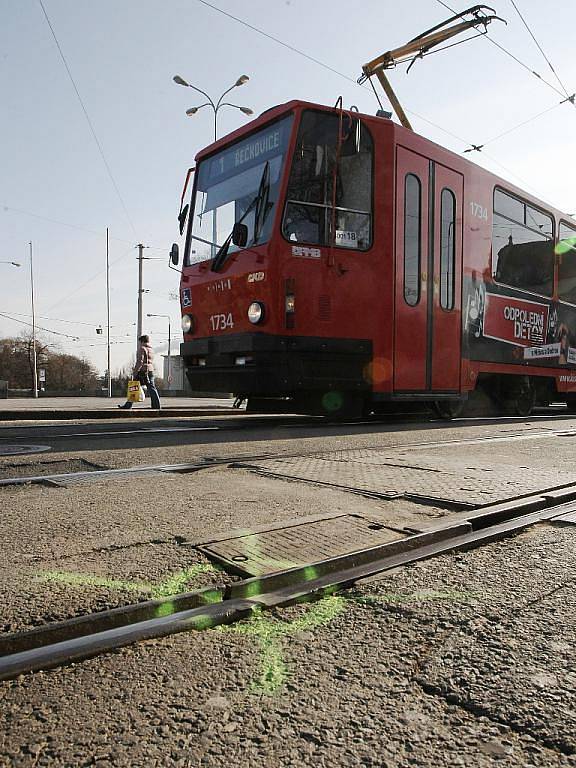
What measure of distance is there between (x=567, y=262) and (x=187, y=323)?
777cm

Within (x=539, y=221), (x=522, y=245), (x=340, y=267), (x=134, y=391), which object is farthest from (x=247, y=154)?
(x=134, y=391)

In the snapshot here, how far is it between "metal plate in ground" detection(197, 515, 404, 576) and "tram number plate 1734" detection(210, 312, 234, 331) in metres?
5.24

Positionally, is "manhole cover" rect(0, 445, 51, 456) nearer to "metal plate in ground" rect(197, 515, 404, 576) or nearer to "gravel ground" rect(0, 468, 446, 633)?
"gravel ground" rect(0, 468, 446, 633)

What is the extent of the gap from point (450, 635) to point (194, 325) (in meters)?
7.20

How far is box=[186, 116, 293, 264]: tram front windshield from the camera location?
296 inches

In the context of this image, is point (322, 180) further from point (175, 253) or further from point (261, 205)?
point (175, 253)

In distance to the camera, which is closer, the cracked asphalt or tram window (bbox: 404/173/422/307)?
the cracked asphalt

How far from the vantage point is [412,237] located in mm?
8477

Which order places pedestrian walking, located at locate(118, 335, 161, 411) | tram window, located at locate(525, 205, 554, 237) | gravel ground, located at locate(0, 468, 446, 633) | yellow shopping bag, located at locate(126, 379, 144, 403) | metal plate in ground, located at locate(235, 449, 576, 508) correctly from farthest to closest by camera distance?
yellow shopping bag, located at locate(126, 379, 144, 403), pedestrian walking, located at locate(118, 335, 161, 411), tram window, located at locate(525, 205, 554, 237), metal plate in ground, located at locate(235, 449, 576, 508), gravel ground, located at locate(0, 468, 446, 633)

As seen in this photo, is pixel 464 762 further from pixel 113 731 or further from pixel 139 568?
pixel 139 568

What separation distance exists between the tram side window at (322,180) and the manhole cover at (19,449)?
3.61 m

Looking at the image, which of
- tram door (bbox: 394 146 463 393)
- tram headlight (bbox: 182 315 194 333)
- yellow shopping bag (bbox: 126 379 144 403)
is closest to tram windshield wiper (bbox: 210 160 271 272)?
tram headlight (bbox: 182 315 194 333)

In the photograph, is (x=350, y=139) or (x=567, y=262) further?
(x=567, y=262)

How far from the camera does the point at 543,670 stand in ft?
5.32
